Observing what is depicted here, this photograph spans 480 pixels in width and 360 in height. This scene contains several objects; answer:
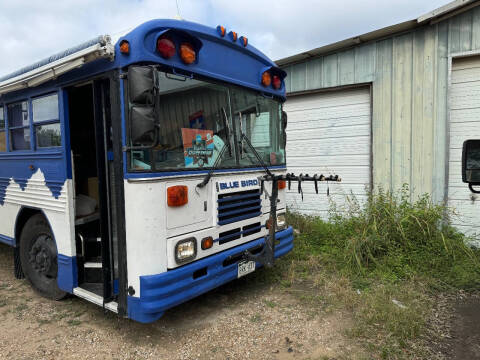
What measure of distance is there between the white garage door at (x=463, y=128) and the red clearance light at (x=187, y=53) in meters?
4.41

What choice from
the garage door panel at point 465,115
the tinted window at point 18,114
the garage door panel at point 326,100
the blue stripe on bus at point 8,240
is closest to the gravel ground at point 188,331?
the blue stripe on bus at point 8,240

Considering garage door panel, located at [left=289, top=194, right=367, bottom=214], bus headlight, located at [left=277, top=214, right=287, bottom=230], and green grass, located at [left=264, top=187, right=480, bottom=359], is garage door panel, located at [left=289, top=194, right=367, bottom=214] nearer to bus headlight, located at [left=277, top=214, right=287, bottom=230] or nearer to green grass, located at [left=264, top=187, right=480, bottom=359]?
green grass, located at [left=264, top=187, right=480, bottom=359]

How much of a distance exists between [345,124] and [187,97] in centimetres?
410

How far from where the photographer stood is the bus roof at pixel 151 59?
8.79ft

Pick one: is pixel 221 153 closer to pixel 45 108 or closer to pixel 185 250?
pixel 185 250

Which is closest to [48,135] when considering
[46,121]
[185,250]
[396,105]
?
[46,121]

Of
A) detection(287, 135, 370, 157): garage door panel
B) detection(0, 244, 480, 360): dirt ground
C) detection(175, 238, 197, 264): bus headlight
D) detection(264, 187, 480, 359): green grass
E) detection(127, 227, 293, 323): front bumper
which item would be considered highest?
detection(287, 135, 370, 157): garage door panel

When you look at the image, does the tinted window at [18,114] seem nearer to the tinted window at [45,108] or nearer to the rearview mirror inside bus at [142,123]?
the tinted window at [45,108]

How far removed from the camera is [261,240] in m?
3.74

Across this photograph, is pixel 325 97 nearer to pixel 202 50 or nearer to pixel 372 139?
pixel 372 139

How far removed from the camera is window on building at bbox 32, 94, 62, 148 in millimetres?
3371

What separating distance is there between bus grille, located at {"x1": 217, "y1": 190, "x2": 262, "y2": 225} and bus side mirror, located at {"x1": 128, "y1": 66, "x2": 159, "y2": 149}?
1.02 meters

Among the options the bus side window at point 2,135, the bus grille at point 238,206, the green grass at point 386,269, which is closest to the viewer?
the green grass at point 386,269

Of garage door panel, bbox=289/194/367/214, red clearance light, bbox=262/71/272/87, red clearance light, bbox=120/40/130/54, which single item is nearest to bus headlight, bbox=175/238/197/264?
red clearance light, bbox=120/40/130/54
